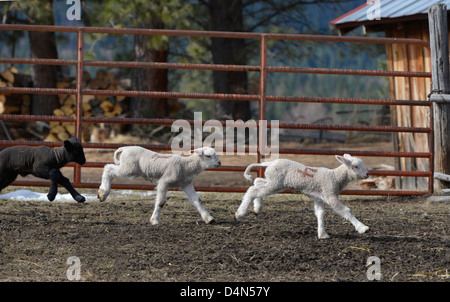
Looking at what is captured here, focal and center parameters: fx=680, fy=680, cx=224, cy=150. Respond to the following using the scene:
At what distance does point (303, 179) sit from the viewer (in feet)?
16.2

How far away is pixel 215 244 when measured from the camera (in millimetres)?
4777

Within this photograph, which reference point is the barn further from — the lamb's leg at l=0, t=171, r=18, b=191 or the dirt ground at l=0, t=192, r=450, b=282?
the lamb's leg at l=0, t=171, r=18, b=191

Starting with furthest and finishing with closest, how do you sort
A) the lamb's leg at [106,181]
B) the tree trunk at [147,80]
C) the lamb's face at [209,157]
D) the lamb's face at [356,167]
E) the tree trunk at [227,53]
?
the tree trunk at [227,53], the tree trunk at [147,80], the lamb's leg at [106,181], the lamb's face at [209,157], the lamb's face at [356,167]

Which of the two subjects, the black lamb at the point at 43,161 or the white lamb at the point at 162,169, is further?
the black lamb at the point at 43,161

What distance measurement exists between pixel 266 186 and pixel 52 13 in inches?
418

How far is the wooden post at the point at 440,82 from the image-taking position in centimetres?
754

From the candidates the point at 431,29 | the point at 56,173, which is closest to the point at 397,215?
the point at 431,29

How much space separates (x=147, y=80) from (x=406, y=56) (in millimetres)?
7081

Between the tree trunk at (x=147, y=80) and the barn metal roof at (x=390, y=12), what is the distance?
→ 5930mm

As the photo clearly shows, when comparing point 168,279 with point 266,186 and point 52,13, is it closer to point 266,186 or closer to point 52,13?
point 266,186

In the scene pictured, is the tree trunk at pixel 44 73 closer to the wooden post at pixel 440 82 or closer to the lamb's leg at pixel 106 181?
the wooden post at pixel 440 82

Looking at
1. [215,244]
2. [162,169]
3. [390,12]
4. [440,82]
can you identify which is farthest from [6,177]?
[390,12]

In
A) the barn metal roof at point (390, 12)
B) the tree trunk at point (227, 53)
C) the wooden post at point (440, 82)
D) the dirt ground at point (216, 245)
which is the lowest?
the dirt ground at point (216, 245)

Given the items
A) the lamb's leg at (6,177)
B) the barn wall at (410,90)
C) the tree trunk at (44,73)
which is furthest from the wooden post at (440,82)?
the tree trunk at (44,73)
